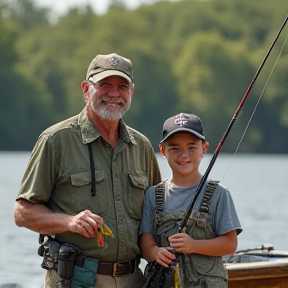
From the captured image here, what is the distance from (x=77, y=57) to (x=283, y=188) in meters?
27.4

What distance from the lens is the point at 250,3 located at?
229 ft

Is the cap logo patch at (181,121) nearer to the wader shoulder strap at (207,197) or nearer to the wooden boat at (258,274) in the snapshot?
the wader shoulder strap at (207,197)


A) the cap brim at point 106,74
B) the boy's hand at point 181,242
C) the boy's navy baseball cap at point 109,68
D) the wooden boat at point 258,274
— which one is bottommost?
the boy's hand at point 181,242

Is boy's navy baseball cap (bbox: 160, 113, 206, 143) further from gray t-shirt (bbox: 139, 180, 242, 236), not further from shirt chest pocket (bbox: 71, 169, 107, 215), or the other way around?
shirt chest pocket (bbox: 71, 169, 107, 215)

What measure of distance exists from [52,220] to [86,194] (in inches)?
9.6

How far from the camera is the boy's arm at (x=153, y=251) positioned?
4.71 m

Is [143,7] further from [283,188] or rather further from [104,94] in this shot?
[104,94]

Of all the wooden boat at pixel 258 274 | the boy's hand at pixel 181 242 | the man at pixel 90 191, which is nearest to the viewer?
the boy's hand at pixel 181 242

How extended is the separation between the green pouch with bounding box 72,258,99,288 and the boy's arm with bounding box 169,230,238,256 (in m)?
0.40

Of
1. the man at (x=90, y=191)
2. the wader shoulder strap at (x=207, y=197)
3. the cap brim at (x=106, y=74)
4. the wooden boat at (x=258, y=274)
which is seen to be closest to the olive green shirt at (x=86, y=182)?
the man at (x=90, y=191)

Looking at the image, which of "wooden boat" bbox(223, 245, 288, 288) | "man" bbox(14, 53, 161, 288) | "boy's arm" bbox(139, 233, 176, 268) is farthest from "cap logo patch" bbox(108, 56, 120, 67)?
"wooden boat" bbox(223, 245, 288, 288)

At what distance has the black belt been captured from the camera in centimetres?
485

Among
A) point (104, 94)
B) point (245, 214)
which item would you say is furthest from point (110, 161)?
point (245, 214)

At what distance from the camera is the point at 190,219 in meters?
4.77
